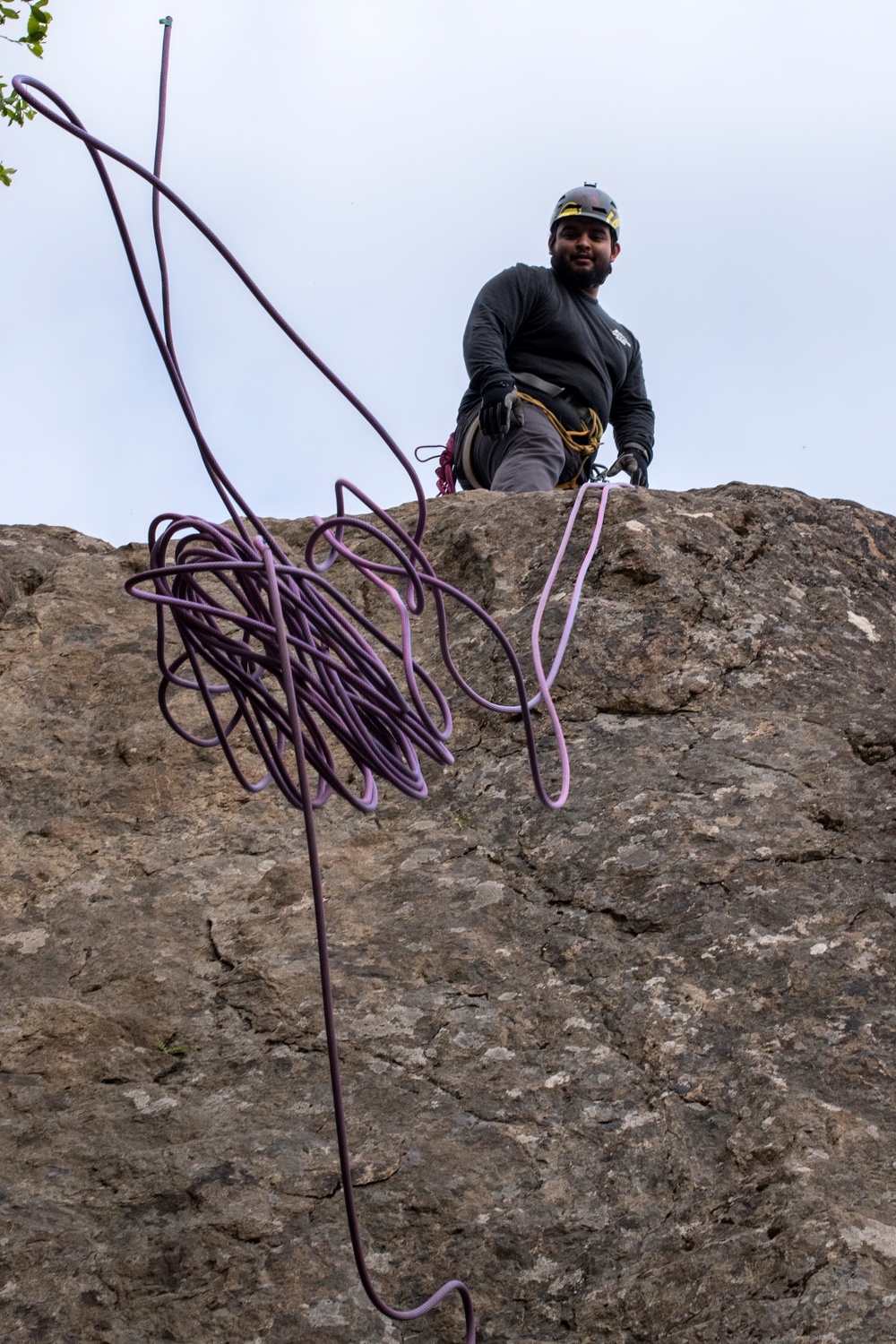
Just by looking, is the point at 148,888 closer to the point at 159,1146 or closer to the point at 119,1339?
the point at 159,1146

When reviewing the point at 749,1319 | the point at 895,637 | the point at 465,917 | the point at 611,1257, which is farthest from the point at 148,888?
the point at 895,637

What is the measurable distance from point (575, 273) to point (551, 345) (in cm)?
32

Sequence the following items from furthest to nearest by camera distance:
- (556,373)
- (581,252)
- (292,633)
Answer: (581,252) → (556,373) → (292,633)

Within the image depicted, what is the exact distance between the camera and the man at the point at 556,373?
12.5 ft

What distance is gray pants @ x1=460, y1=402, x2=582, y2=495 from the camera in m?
3.81

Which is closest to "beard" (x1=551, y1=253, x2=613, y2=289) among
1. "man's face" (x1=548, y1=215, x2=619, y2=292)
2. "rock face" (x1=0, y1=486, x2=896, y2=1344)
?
"man's face" (x1=548, y1=215, x2=619, y2=292)

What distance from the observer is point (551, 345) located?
402 centimetres

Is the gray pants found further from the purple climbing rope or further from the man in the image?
the purple climbing rope

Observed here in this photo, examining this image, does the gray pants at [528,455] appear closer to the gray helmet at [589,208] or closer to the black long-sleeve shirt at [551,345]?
the black long-sleeve shirt at [551,345]

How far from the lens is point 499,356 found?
3.80 m

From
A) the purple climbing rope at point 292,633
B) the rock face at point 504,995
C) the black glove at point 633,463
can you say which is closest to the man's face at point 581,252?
the black glove at point 633,463

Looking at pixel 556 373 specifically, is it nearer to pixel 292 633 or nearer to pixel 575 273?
pixel 575 273

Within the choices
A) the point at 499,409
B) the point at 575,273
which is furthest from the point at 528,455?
the point at 575,273

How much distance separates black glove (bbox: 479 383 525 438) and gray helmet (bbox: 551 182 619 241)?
2.70ft
